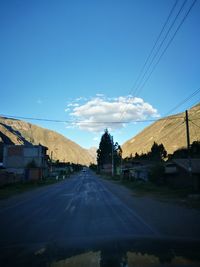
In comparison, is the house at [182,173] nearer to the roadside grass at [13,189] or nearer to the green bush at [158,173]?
the green bush at [158,173]

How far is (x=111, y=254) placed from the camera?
7.68m

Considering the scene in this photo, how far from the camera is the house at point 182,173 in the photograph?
3631 centimetres

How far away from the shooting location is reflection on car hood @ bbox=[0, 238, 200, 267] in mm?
6854

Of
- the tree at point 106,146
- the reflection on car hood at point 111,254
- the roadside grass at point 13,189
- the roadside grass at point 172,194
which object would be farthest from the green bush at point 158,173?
the tree at point 106,146

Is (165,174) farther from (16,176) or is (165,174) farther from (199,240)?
(199,240)

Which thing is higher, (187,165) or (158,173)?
(187,165)

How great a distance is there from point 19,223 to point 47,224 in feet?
4.19

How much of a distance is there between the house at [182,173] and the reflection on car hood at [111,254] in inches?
1063

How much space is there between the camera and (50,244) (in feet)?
30.8

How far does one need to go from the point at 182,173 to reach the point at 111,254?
34.1m

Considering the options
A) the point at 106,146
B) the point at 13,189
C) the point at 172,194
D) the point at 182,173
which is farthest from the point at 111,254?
the point at 106,146

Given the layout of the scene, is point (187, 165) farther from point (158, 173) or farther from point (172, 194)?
point (172, 194)

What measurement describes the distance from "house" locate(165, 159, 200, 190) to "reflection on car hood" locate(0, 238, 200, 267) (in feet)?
88.6

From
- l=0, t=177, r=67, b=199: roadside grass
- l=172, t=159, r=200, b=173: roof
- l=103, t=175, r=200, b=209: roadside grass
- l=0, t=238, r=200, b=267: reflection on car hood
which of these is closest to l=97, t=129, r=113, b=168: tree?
l=0, t=177, r=67, b=199: roadside grass
